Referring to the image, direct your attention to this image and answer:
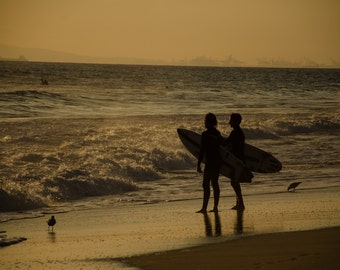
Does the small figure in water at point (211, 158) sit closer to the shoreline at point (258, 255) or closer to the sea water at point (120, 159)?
the sea water at point (120, 159)

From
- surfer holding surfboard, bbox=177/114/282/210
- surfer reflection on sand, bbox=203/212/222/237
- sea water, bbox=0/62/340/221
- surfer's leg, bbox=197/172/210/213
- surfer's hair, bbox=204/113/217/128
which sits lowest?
sea water, bbox=0/62/340/221

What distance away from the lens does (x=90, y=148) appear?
68.5ft

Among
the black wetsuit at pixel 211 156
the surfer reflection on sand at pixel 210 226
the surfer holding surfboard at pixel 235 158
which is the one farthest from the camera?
the surfer holding surfboard at pixel 235 158

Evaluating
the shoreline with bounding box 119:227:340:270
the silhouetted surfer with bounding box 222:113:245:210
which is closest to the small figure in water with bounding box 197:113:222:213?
the silhouetted surfer with bounding box 222:113:245:210

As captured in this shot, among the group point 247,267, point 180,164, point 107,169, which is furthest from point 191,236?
point 180,164

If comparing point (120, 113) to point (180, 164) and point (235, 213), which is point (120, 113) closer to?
point (180, 164)

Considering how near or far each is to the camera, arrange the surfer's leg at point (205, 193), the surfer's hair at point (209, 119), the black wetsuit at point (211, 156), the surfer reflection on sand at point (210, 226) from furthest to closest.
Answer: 1. the black wetsuit at point (211, 156)
2. the surfer's leg at point (205, 193)
3. the surfer's hair at point (209, 119)
4. the surfer reflection on sand at point (210, 226)

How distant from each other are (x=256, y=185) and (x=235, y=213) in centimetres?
397

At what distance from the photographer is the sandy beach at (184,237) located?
8.15 meters

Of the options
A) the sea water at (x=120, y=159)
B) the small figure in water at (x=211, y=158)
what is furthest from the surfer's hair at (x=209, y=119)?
the sea water at (x=120, y=159)

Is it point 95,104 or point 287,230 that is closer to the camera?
point 287,230

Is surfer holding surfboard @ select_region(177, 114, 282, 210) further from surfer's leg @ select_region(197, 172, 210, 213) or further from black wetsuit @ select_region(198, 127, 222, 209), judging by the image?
surfer's leg @ select_region(197, 172, 210, 213)

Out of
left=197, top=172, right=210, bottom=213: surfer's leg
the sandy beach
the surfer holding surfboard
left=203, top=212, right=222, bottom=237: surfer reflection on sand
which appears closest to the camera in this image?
the sandy beach

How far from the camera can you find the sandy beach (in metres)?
8.15
